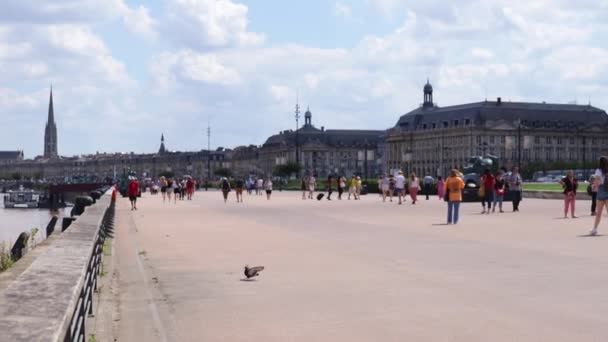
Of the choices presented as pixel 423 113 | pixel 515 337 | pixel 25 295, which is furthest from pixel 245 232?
pixel 423 113

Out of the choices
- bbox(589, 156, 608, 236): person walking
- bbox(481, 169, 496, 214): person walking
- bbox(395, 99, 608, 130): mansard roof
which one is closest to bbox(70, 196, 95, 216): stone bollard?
bbox(589, 156, 608, 236): person walking

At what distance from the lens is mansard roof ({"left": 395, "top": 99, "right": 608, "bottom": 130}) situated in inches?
6053

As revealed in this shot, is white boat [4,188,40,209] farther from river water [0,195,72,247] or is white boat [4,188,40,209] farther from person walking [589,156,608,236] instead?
person walking [589,156,608,236]

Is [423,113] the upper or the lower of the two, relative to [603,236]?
upper

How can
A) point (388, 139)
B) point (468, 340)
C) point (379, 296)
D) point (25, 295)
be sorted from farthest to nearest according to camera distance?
1. point (388, 139)
2. point (379, 296)
3. point (468, 340)
4. point (25, 295)

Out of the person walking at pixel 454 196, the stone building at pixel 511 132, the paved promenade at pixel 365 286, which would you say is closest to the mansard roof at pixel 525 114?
the stone building at pixel 511 132

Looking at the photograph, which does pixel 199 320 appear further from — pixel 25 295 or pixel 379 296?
pixel 25 295

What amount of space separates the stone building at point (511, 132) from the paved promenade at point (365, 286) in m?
131

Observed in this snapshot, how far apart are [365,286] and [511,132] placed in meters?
145

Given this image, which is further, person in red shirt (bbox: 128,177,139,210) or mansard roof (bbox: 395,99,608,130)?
mansard roof (bbox: 395,99,608,130)

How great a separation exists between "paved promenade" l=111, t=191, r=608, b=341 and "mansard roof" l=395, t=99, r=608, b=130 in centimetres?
13354

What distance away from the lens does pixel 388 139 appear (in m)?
183

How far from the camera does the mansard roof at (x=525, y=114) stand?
154 metres

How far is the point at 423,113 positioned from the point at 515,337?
6485 inches
